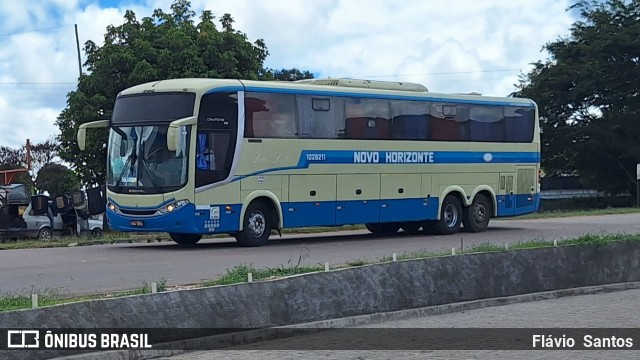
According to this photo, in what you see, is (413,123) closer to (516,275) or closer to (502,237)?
(502,237)

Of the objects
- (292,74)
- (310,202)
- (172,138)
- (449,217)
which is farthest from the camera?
(292,74)

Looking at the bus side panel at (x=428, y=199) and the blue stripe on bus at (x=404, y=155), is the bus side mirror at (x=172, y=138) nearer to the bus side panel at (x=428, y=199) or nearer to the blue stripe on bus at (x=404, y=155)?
the blue stripe on bus at (x=404, y=155)

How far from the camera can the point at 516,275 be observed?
524 inches

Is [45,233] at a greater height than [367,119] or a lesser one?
lesser

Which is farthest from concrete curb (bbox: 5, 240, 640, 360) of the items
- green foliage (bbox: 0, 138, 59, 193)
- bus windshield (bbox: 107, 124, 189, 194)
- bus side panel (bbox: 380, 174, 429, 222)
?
green foliage (bbox: 0, 138, 59, 193)

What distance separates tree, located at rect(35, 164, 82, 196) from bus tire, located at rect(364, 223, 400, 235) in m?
27.8

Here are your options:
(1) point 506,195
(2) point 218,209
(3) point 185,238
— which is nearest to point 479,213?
(1) point 506,195

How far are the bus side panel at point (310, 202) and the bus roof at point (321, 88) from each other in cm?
202

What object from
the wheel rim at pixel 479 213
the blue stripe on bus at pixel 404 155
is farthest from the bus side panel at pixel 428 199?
the wheel rim at pixel 479 213

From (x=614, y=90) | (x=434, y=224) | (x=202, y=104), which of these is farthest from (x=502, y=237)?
(x=614, y=90)

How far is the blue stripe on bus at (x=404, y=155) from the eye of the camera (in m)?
21.0

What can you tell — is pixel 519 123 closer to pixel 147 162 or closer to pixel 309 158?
pixel 309 158

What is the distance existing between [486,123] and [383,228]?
13.1ft

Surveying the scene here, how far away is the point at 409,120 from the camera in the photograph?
76.5 feet
